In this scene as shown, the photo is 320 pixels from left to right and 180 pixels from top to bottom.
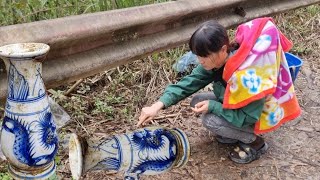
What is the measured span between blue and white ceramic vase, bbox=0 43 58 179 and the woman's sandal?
1166 mm

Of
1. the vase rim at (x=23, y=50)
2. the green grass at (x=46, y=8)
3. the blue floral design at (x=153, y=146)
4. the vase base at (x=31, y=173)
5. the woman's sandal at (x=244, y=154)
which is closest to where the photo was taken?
the vase rim at (x=23, y=50)

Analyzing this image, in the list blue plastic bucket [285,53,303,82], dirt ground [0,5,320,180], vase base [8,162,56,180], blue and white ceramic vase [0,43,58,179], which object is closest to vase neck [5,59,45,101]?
blue and white ceramic vase [0,43,58,179]

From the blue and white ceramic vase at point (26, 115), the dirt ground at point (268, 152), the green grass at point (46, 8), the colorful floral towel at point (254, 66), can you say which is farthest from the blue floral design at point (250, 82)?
the green grass at point (46, 8)

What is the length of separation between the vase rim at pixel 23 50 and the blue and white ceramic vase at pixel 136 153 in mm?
568

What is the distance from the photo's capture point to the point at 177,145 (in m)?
2.50

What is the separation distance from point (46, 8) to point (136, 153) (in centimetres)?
119

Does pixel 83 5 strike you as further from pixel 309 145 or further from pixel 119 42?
pixel 309 145

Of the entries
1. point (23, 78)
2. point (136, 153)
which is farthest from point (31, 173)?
point (136, 153)

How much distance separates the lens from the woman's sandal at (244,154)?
8.64ft

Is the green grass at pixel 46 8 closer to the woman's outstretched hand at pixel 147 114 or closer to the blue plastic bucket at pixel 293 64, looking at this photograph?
the woman's outstretched hand at pixel 147 114

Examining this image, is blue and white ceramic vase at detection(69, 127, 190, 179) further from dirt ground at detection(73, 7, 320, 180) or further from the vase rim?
the vase rim

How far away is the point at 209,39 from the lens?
7.51 feet

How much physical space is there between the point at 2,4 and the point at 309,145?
211cm

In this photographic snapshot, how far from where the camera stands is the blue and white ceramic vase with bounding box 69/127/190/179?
234 cm
